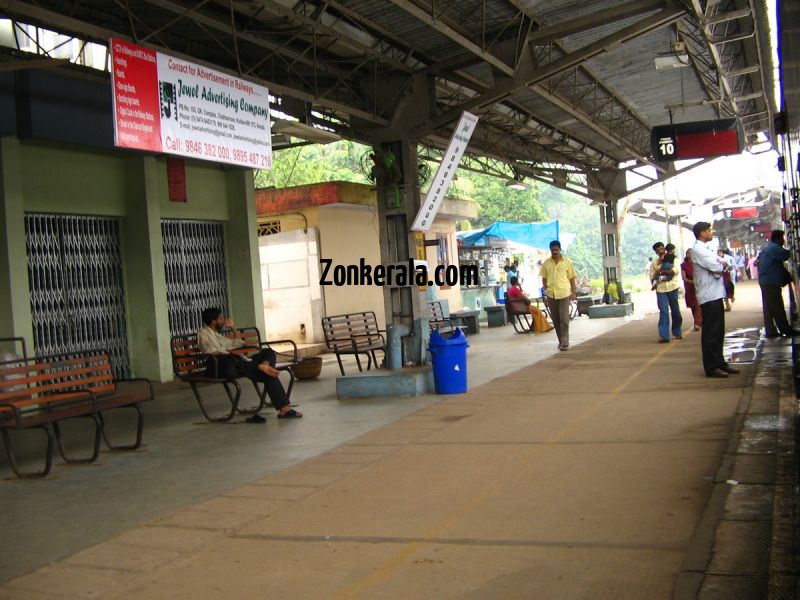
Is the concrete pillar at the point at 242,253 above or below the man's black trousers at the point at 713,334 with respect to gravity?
above

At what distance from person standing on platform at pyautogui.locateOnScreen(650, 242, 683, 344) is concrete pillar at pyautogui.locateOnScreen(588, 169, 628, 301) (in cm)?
1118

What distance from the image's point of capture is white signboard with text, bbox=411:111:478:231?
11.8 m

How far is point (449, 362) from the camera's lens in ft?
32.9

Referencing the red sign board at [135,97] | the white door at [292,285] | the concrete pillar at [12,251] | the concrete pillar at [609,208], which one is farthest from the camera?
the concrete pillar at [609,208]

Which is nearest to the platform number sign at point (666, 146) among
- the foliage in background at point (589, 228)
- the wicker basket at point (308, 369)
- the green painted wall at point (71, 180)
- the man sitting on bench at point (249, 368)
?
the wicker basket at point (308, 369)

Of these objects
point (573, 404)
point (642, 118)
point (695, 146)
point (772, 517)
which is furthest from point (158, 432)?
point (642, 118)

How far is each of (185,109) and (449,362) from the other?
4.07 m

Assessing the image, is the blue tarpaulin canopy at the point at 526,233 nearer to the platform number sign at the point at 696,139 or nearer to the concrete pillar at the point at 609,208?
the concrete pillar at the point at 609,208

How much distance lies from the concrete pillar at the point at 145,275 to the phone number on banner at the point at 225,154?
3330 mm

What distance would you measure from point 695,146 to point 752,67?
1822 millimetres

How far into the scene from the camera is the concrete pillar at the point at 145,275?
1302 centimetres

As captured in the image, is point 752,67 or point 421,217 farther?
point 752,67

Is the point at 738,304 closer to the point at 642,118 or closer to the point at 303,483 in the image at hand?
the point at 642,118

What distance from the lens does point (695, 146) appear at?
16.2 m
